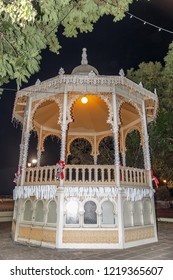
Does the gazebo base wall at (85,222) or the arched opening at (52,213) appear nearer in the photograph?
the gazebo base wall at (85,222)

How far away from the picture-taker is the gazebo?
8594 mm

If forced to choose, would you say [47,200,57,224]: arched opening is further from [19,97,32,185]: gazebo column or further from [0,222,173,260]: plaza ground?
[19,97,32,185]: gazebo column

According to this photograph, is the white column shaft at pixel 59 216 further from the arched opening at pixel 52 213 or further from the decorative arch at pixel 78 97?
the decorative arch at pixel 78 97

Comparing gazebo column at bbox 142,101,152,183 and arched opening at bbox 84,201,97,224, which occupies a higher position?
gazebo column at bbox 142,101,152,183

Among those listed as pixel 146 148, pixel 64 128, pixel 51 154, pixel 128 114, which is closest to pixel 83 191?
pixel 64 128

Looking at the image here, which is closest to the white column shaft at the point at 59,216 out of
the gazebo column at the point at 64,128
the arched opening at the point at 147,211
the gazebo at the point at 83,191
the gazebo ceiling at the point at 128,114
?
the gazebo at the point at 83,191

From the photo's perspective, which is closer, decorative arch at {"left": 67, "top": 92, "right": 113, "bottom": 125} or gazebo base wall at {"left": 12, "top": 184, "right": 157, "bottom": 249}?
gazebo base wall at {"left": 12, "top": 184, "right": 157, "bottom": 249}

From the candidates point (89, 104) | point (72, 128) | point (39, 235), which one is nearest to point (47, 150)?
point (72, 128)

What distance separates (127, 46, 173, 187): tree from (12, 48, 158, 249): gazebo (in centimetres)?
532

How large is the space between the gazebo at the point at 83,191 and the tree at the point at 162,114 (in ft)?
17.5

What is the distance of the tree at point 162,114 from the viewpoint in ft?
55.5

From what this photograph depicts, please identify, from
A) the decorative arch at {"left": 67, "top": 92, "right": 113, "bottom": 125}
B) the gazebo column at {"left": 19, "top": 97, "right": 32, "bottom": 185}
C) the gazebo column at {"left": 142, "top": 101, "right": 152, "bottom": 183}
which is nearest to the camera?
the decorative arch at {"left": 67, "top": 92, "right": 113, "bottom": 125}

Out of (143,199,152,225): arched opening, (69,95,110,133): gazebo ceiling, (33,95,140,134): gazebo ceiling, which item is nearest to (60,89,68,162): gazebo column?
(33,95,140,134): gazebo ceiling

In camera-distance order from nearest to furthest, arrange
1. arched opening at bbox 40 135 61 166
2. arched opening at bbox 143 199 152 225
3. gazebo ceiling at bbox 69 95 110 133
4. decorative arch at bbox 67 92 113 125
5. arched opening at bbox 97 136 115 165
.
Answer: decorative arch at bbox 67 92 113 125, arched opening at bbox 143 199 152 225, gazebo ceiling at bbox 69 95 110 133, arched opening at bbox 97 136 115 165, arched opening at bbox 40 135 61 166
